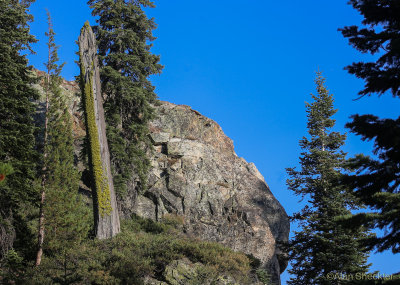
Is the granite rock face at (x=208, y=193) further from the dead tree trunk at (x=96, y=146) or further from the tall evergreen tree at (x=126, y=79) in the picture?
the dead tree trunk at (x=96, y=146)

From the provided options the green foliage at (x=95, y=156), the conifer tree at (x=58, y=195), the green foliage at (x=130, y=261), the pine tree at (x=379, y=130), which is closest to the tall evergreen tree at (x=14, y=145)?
the conifer tree at (x=58, y=195)

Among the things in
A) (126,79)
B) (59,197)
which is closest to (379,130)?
(59,197)

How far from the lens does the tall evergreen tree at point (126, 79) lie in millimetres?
22547

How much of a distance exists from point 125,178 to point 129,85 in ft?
19.1

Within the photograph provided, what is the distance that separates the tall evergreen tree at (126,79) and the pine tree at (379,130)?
1617 cm

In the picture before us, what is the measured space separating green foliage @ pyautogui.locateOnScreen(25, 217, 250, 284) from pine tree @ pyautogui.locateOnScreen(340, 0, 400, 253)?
7.85 meters

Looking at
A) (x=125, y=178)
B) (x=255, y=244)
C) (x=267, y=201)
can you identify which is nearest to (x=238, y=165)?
(x=267, y=201)

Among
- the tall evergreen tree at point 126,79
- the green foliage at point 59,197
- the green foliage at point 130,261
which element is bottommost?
the green foliage at point 130,261

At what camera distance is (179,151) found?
91.0 ft

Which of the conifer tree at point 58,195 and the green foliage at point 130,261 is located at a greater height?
the conifer tree at point 58,195

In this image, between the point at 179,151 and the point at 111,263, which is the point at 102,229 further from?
the point at 179,151

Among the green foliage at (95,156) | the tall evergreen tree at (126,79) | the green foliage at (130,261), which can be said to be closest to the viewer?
the green foliage at (130,261)

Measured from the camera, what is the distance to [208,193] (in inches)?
1013

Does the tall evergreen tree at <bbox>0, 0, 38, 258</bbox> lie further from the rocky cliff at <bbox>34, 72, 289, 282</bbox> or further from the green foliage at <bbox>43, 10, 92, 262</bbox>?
the rocky cliff at <bbox>34, 72, 289, 282</bbox>
